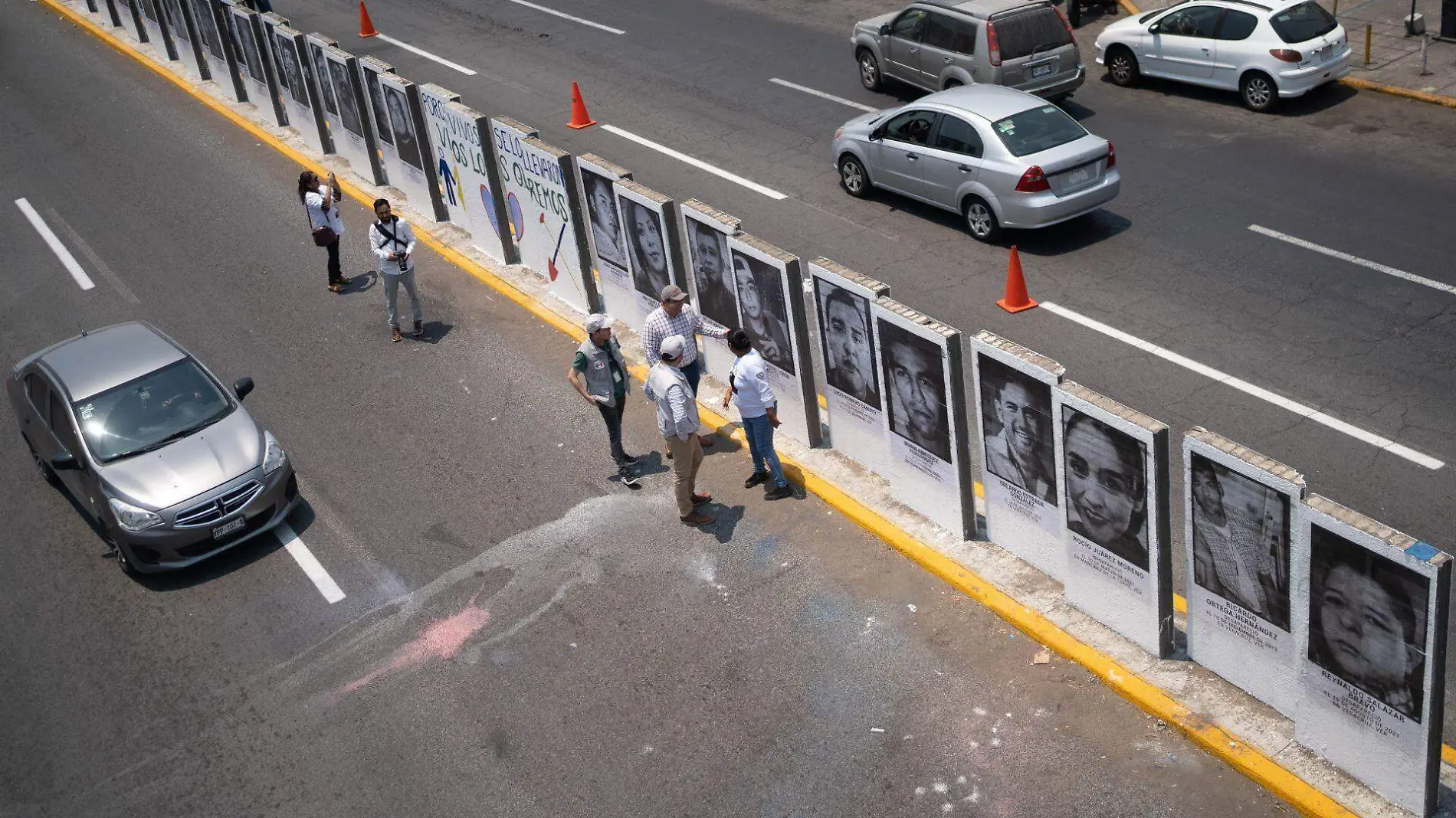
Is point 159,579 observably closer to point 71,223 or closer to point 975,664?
point 975,664

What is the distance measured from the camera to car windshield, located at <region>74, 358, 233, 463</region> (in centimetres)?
1195

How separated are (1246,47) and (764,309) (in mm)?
11542

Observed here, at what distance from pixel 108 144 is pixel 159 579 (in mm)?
13385

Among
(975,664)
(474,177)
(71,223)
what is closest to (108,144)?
(71,223)

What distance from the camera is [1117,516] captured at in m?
8.86

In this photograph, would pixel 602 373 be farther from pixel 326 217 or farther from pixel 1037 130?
pixel 1037 130

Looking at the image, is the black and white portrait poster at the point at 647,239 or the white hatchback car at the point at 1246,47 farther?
the white hatchback car at the point at 1246,47

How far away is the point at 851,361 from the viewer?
432 inches

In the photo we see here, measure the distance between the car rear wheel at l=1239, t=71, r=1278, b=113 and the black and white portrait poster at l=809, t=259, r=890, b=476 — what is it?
11349 mm

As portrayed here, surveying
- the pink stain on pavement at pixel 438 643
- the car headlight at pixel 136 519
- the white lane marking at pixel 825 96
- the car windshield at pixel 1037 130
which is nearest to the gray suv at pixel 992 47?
the white lane marking at pixel 825 96

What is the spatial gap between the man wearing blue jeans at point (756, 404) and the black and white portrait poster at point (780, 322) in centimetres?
57

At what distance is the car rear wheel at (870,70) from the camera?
21.7 meters

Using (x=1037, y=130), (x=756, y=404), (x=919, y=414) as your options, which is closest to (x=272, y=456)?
(x=756, y=404)

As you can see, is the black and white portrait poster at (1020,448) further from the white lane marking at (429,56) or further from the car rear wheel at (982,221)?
the white lane marking at (429,56)
